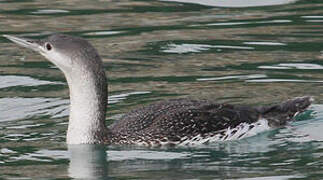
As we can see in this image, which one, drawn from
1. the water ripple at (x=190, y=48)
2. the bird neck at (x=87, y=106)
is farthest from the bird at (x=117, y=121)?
the water ripple at (x=190, y=48)

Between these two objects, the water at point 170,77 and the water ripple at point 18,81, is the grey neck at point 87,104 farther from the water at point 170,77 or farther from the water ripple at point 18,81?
the water ripple at point 18,81

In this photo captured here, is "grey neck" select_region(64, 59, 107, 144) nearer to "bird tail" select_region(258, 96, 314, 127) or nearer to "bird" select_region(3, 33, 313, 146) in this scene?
"bird" select_region(3, 33, 313, 146)

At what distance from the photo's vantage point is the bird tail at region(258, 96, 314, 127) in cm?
1305

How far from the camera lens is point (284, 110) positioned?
13.1 m

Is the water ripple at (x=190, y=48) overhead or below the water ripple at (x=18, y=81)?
overhead

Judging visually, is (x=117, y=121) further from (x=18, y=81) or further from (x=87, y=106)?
(x=18, y=81)

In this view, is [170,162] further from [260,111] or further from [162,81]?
[162,81]

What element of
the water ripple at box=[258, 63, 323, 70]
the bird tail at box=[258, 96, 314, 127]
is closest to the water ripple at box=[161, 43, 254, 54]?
the water ripple at box=[258, 63, 323, 70]

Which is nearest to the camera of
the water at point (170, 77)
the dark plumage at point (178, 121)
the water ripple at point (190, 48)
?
the water at point (170, 77)

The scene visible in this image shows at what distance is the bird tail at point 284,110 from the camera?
42.8 ft

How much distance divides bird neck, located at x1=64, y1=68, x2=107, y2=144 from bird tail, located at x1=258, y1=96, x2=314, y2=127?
5.91 feet

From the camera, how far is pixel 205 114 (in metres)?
12.6

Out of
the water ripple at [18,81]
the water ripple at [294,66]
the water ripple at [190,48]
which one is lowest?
the water ripple at [18,81]

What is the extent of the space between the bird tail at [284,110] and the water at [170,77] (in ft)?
0.37
